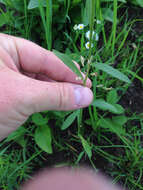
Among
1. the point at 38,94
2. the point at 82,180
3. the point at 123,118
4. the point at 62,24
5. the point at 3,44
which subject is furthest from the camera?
the point at 62,24

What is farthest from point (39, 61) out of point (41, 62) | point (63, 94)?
point (63, 94)

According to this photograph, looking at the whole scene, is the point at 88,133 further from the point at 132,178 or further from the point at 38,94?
the point at 38,94

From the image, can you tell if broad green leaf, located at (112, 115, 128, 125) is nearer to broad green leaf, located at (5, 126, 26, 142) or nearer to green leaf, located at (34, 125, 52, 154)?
green leaf, located at (34, 125, 52, 154)

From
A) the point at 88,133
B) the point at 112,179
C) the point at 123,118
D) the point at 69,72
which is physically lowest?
the point at 112,179

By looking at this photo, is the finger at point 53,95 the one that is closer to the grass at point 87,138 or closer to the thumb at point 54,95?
the thumb at point 54,95

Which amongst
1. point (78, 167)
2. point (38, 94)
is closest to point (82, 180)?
point (38, 94)

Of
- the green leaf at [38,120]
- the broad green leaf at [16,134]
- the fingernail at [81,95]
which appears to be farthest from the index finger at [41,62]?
the broad green leaf at [16,134]


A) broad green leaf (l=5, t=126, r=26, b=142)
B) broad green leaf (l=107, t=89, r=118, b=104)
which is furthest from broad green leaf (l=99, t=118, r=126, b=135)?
broad green leaf (l=5, t=126, r=26, b=142)
